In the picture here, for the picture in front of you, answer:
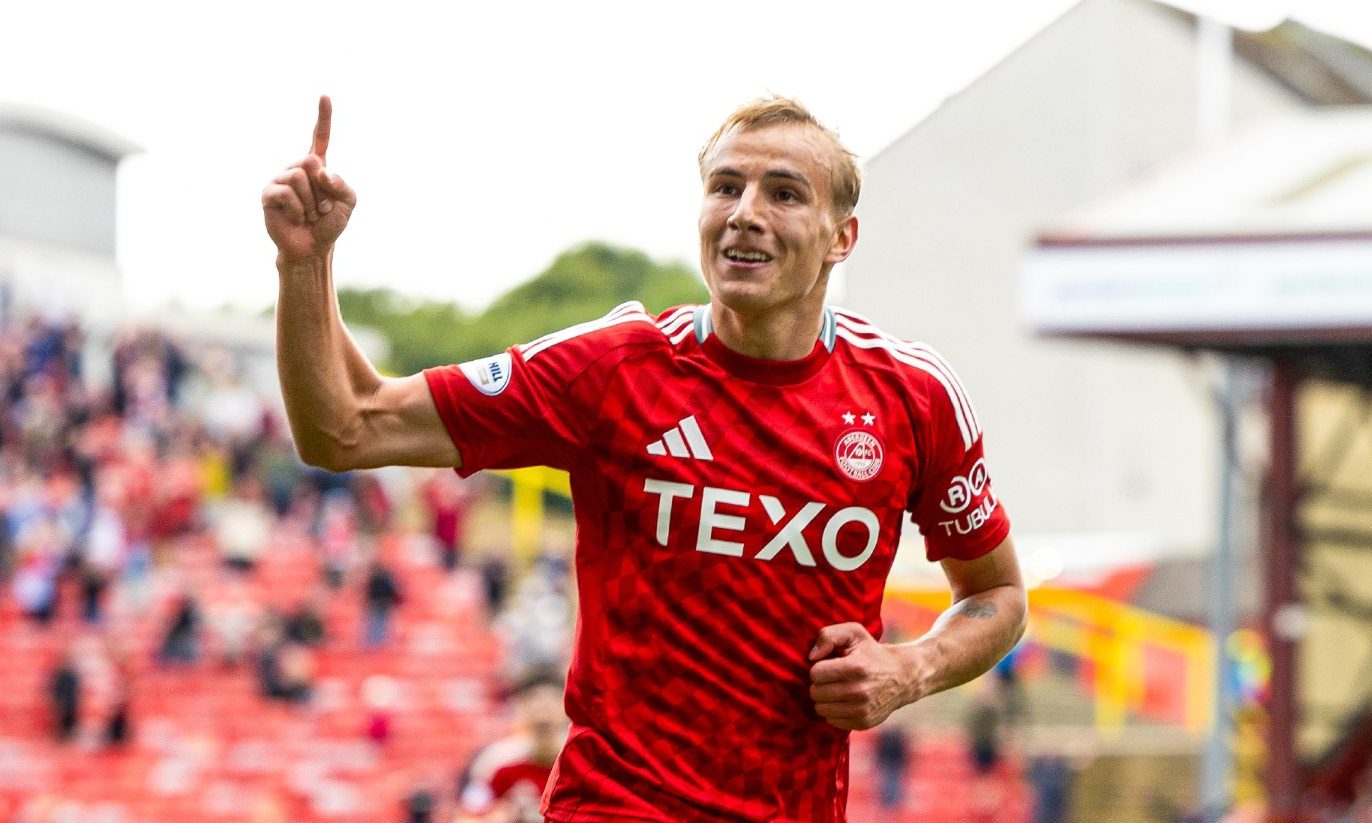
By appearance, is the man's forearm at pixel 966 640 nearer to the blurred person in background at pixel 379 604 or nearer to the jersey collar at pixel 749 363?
the jersey collar at pixel 749 363

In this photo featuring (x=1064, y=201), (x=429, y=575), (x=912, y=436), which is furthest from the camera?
(x=1064, y=201)

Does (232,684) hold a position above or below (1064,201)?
below

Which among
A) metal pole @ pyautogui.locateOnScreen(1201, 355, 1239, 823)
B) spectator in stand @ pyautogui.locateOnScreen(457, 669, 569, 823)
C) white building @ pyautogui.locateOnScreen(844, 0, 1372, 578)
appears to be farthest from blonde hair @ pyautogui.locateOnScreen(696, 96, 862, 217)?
white building @ pyautogui.locateOnScreen(844, 0, 1372, 578)

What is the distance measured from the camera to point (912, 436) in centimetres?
377

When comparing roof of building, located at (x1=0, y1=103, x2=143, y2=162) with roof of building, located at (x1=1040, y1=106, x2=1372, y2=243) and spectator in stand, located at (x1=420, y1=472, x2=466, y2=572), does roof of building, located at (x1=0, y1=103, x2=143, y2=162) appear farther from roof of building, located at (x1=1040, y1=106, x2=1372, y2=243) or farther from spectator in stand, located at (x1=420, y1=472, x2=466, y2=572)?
roof of building, located at (x1=1040, y1=106, x2=1372, y2=243)

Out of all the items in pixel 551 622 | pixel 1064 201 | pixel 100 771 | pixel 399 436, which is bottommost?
pixel 100 771

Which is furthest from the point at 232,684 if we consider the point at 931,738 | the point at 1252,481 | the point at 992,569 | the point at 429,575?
the point at 992,569

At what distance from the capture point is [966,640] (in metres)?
3.91

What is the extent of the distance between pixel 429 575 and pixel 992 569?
1767 cm

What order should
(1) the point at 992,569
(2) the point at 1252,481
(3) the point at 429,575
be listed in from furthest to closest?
(3) the point at 429,575, (2) the point at 1252,481, (1) the point at 992,569

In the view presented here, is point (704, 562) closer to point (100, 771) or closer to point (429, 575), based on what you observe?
point (100, 771)

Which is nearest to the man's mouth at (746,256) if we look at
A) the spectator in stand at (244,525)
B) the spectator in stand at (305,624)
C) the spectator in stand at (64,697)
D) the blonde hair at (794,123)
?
the blonde hair at (794,123)

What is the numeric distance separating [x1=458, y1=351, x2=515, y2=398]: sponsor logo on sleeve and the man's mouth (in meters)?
0.45

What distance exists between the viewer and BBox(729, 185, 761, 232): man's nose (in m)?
3.56
